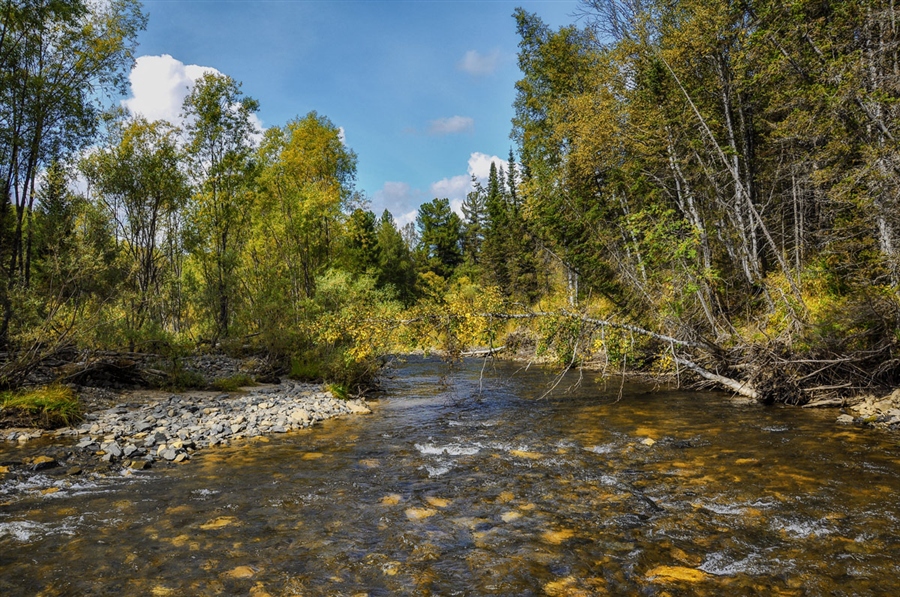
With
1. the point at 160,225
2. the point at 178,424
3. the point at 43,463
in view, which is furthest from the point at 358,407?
the point at 160,225

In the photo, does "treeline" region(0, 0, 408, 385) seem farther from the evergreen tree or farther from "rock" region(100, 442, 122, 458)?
the evergreen tree

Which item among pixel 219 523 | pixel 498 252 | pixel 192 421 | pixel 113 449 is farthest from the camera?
pixel 498 252

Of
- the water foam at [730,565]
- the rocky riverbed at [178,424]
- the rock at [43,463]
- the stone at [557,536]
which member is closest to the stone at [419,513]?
the stone at [557,536]

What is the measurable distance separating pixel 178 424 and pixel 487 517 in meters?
6.94

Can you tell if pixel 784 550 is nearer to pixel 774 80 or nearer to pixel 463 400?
pixel 463 400

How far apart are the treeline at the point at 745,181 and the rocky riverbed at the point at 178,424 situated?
25.9ft

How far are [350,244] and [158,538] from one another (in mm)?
20195

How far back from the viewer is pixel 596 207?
1712 centimetres

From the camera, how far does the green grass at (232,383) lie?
13.7m

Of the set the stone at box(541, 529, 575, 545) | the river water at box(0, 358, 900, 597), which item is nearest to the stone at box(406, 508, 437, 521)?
the river water at box(0, 358, 900, 597)

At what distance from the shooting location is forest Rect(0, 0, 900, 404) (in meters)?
9.43

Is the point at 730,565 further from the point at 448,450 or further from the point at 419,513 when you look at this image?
the point at 448,450

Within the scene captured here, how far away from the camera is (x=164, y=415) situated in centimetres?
986

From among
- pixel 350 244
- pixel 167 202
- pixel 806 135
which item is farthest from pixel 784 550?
pixel 167 202
